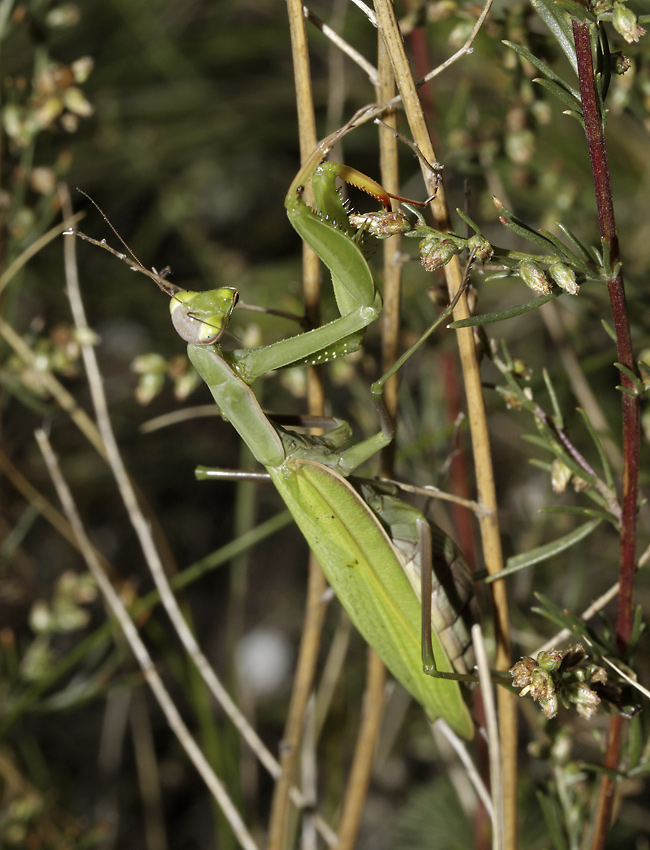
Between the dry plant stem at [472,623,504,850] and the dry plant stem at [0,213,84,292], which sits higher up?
the dry plant stem at [0,213,84,292]

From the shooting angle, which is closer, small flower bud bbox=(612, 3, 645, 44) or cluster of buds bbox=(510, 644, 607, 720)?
small flower bud bbox=(612, 3, 645, 44)

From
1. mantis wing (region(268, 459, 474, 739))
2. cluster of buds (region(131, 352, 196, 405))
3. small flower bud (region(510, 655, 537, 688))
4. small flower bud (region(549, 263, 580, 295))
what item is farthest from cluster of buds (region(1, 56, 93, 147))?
small flower bud (region(510, 655, 537, 688))

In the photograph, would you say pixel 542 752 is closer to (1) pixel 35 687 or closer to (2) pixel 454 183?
(1) pixel 35 687

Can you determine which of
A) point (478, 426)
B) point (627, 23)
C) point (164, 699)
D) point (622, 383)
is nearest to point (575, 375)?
point (478, 426)

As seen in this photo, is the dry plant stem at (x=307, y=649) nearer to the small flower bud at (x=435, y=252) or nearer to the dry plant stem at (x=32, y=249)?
the small flower bud at (x=435, y=252)

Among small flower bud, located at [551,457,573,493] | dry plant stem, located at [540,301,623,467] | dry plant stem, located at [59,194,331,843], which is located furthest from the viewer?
dry plant stem, located at [540,301,623,467]

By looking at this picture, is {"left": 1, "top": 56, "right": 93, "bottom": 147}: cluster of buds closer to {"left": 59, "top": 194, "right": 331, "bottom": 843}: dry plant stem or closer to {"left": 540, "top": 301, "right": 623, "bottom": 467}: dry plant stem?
{"left": 59, "top": 194, "right": 331, "bottom": 843}: dry plant stem

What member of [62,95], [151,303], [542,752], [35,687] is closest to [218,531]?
[151,303]
